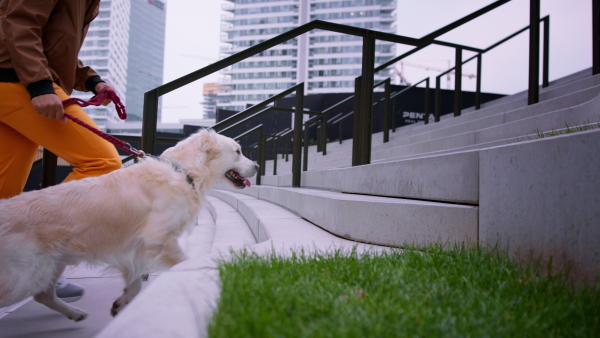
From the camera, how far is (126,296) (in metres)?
1.95

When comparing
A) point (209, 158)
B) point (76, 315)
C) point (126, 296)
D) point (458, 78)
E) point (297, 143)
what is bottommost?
point (76, 315)

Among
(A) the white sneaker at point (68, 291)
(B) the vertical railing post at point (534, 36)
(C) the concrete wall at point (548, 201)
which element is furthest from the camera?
(B) the vertical railing post at point (534, 36)

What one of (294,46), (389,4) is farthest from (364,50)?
(389,4)

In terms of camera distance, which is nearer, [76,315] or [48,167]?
[76,315]

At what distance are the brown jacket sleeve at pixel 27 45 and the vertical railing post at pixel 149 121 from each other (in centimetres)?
87

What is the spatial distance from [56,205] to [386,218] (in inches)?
66.8

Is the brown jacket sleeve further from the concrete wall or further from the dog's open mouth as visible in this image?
the concrete wall

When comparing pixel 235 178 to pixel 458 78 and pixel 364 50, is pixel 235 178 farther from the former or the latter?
pixel 458 78

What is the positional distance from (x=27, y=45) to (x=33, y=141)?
1.59 feet

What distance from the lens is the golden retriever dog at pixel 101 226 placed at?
5.54ft

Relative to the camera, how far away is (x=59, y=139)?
1.99 m

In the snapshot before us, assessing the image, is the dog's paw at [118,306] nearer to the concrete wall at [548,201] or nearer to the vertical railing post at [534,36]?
the concrete wall at [548,201]

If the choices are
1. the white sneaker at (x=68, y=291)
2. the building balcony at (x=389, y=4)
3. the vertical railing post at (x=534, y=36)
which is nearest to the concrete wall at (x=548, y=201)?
the white sneaker at (x=68, y=291)

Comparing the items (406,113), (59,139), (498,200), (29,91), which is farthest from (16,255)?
(406,113)
